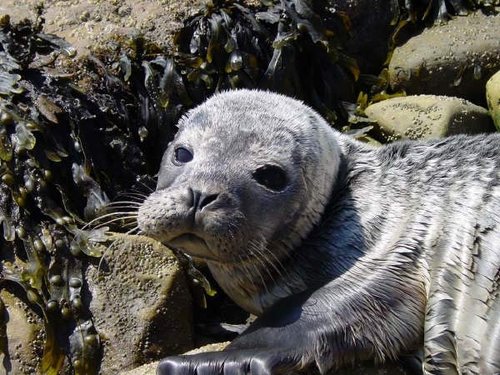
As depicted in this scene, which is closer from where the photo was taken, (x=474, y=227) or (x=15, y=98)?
(x=474, y=227)

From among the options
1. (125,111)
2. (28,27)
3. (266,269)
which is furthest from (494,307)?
(28,27)

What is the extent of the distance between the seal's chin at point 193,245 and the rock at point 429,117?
100 inches

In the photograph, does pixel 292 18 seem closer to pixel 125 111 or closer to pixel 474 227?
pixel 125 111

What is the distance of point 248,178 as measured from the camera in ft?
14.6

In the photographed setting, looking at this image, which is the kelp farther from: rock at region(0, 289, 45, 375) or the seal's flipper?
the seal's flipper

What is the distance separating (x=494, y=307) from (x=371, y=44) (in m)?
3.68

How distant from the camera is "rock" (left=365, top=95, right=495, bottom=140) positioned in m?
6.52

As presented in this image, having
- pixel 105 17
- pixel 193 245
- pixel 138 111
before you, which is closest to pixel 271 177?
pixel 193 245

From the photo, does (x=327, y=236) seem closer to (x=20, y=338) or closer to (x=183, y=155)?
(x=183, y=155)

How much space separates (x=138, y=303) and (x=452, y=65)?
3.10 metres

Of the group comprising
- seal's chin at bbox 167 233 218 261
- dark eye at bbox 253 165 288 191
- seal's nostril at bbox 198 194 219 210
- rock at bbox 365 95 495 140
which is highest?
seal's nostril at bbox 198 194 219 210

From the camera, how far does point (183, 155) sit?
15.4 feet

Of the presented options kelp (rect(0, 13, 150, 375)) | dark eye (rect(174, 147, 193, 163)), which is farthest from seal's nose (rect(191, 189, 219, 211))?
kelp (rect(0, 13, 150, 375))

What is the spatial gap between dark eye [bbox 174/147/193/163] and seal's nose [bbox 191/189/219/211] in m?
0.41
